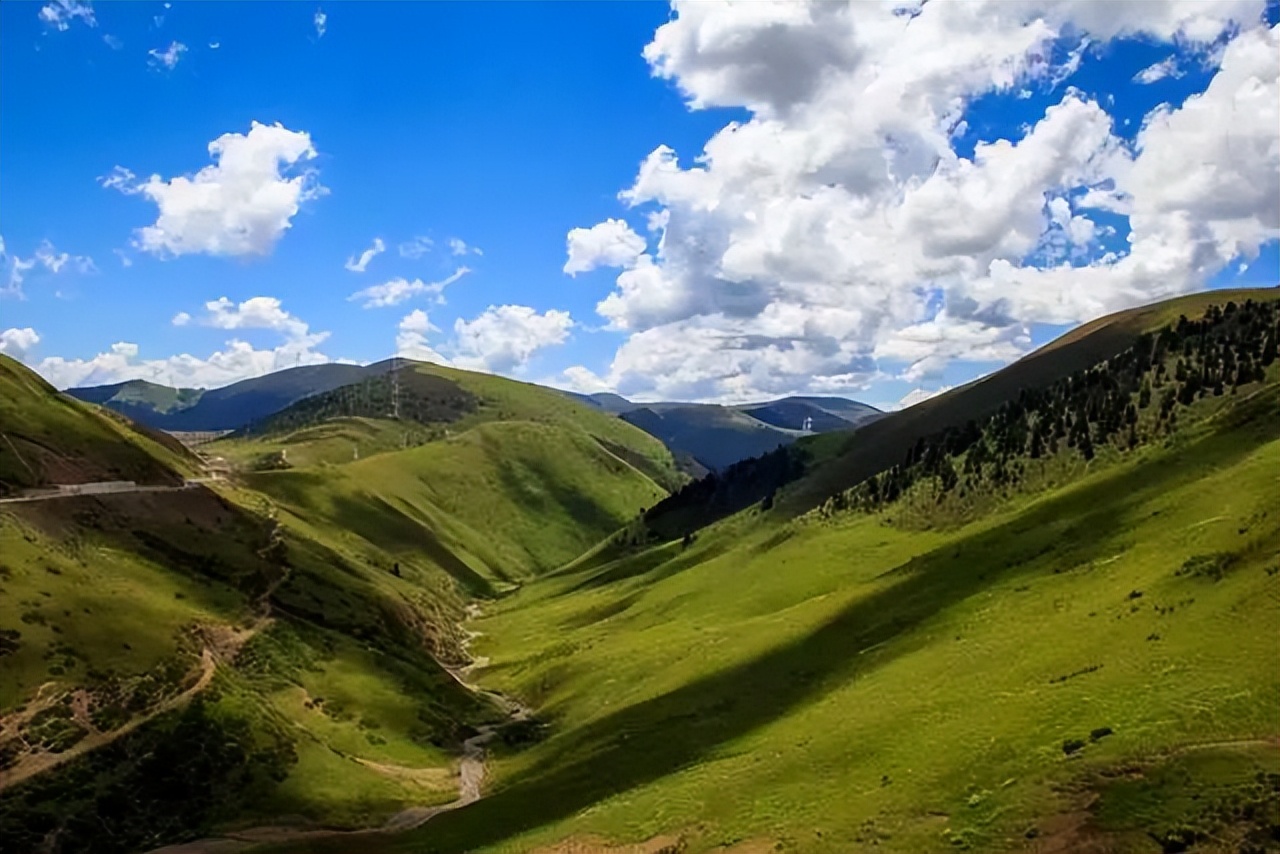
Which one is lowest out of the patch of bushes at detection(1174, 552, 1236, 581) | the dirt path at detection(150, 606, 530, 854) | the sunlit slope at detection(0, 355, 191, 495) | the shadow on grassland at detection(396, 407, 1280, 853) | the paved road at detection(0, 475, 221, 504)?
the dirt path at detection(150, 606, 530, 854)

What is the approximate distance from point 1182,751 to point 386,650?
10930 centimetres

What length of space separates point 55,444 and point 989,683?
136033mm

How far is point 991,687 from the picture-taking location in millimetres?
53219

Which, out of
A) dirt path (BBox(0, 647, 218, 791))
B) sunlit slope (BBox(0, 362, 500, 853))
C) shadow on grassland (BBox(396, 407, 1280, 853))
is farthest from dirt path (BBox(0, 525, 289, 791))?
shadow on grassland (BBox(396, 407, 1280, 853))

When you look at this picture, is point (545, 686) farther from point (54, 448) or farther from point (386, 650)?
point (54, 448)

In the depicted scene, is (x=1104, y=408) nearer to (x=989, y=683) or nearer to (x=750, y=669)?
(x=750, y=669)

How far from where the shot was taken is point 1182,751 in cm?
3503

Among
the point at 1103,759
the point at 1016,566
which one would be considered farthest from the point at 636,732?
the point at 1103,759

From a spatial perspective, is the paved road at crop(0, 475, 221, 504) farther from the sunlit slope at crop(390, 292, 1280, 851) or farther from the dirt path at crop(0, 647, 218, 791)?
the sunlit slope at crop(390, 292, 1280, 851)

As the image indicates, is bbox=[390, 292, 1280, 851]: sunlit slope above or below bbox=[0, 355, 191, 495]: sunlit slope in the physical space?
below

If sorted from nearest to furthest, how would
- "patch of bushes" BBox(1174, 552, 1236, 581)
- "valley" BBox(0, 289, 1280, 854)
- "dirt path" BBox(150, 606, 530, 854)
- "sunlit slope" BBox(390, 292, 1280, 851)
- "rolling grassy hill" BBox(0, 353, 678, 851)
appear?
"sunlit slope" BBox(390, 292, 1280, 851) → "valley" BBox(0, 289, 1280, 854) → "patch of bushes" BBox(1174, 552, 1236, 581) → "dirt path" BBox(150, 606, 530, 854) → "rolling grassy hill" BBox(0, 353, 678, 851)

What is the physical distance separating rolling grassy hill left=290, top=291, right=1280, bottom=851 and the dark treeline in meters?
1.01

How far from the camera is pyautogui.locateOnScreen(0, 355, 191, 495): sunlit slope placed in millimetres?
128375

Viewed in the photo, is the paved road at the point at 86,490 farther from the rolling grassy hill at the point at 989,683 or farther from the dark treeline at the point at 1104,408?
the dark treeline at the point at 1104,408
